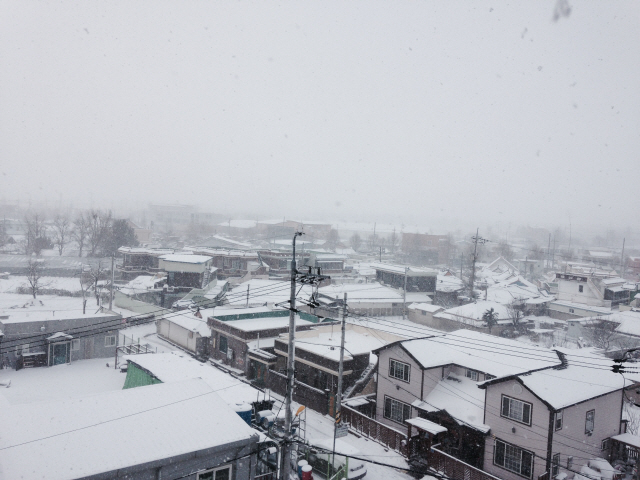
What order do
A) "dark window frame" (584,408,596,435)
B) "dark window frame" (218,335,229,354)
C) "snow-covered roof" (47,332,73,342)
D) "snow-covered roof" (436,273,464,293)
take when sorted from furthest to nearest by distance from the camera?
"snow-covered roof" (436,273,464,293), "dark window frame" (218,335,229,354), "snow-covered roof" (47,332,73,342), "dark window frame" (584,408,596,435)

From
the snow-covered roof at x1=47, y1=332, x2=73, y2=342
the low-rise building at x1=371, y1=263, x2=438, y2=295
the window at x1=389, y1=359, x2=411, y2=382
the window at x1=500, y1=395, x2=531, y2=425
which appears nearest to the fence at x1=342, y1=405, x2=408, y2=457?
the window at x1=389, y1=359, x2=411, y2=382

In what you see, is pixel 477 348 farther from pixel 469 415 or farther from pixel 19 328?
pixel 19 328

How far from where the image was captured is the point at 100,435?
26.0 feet

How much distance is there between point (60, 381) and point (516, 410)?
53.5 feet

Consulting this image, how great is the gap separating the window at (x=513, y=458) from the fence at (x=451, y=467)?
1327mm

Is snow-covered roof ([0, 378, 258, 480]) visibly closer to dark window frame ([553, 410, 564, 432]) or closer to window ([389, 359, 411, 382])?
window ([389, 359, 411, 382])

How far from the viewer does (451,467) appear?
476 inches

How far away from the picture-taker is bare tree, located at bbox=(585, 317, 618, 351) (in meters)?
26.2

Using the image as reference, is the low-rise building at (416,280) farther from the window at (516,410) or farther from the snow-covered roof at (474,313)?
the window at (516,410)

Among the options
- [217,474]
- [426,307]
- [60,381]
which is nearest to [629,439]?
[217,474]

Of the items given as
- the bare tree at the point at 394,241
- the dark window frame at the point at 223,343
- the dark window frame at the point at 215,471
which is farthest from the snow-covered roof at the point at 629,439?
the bare tree at the point at 394,241

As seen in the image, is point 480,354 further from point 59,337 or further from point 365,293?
point 365,293

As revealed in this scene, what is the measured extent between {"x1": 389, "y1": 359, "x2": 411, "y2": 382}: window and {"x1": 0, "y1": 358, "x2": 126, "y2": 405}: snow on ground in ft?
33.1

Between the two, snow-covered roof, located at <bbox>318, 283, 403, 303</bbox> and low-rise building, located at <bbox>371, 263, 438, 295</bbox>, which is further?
low-rise building, located at <bbox>371, 263, 438, 295</bbox>
